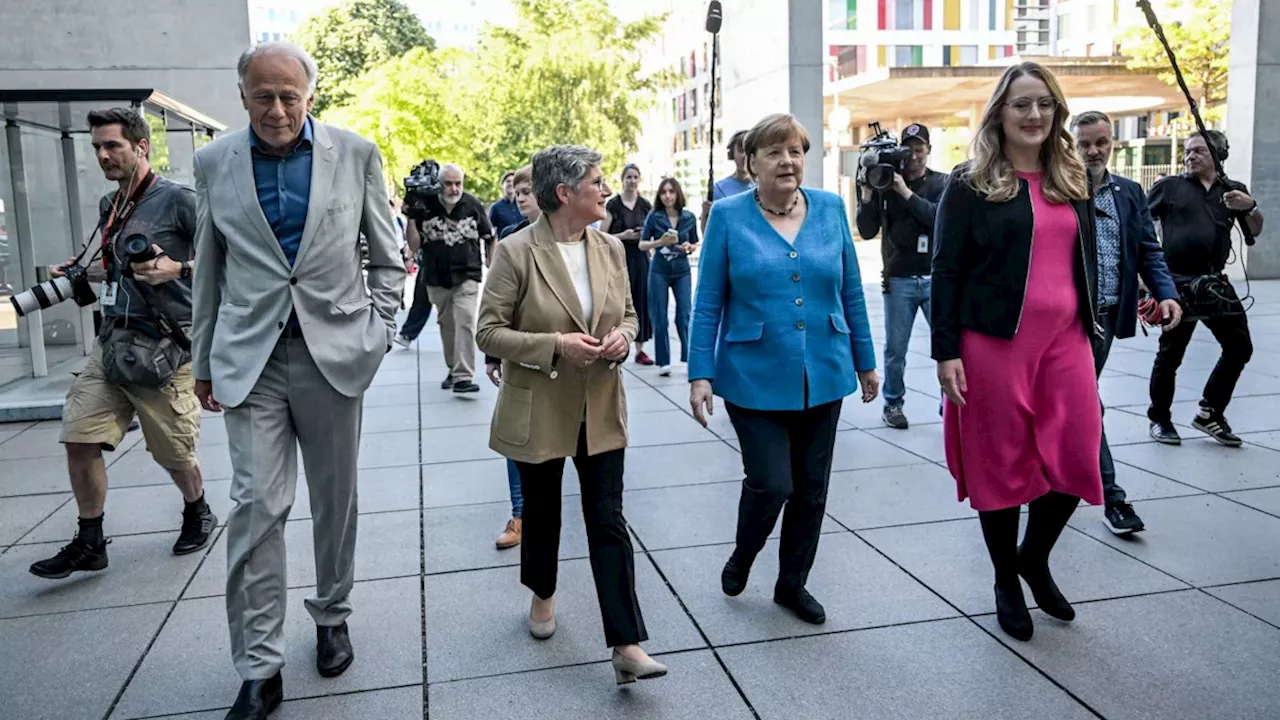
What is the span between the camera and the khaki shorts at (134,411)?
4730 millimetres

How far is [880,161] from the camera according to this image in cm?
676

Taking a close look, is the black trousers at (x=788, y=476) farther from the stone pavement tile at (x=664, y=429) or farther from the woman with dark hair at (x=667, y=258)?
the woman with dark hair at (x=667, y=258)

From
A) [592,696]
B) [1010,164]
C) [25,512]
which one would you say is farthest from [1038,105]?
[25,512]

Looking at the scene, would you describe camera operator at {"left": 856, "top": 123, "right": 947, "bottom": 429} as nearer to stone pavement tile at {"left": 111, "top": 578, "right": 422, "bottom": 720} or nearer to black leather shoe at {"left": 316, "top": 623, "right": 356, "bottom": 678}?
stone pavement tile at {"left": 111, "top": 578, "right": 422, "bottom": 720}

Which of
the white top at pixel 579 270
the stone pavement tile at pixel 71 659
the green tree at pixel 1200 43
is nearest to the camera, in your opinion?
the stone pavement tile at pixel 71 659

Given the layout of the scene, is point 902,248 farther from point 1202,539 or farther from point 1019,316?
point 1019,316

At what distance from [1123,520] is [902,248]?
9.49 ft

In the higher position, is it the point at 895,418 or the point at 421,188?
the point at 421,188

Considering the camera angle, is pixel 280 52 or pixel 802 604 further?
pixel 802 604

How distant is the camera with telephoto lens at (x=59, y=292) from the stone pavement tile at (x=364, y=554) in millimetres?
1293

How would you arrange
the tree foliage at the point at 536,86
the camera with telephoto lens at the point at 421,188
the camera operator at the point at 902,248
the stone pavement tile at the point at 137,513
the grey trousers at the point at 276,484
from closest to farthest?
1. the grey trousers at the point at 276,484
2. the stone pavement tile at the point at 137,513
3. the camera operator at the point at 902,248
4. the camera with telephoto lens at the point at 421,188
5. the tree foliage at the point at 536,86

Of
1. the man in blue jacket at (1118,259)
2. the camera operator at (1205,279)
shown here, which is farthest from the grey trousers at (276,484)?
the camera operator at (1205,279)

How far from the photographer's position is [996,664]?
3605 millimetres

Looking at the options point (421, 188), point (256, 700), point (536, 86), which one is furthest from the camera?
point (536, 86)
